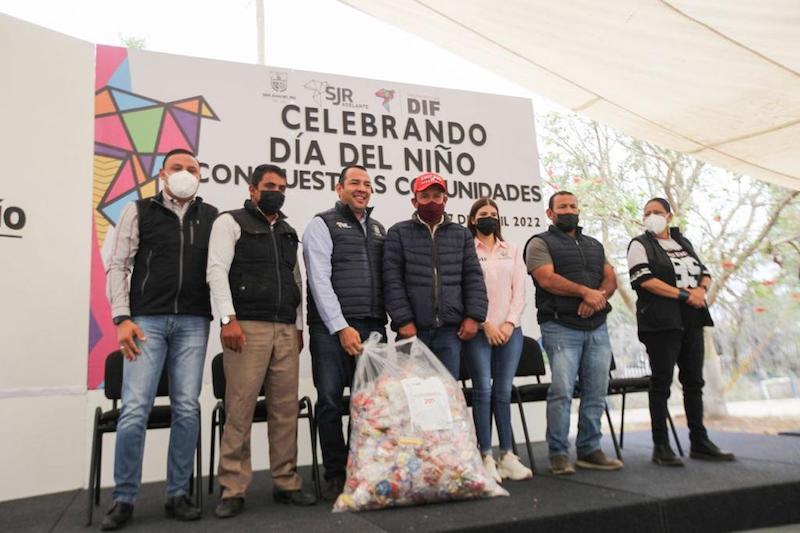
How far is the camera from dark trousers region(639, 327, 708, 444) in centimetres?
304

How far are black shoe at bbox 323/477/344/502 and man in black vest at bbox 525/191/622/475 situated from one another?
1.05 m

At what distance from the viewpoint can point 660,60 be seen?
3.84m

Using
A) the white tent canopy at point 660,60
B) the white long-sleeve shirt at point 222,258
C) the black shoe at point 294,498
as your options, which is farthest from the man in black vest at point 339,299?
the white tent canopy at point 660,60

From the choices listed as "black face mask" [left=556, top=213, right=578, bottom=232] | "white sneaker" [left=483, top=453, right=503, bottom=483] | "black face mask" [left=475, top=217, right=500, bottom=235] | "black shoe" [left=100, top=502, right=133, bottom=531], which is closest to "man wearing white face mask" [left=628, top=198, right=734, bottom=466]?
"black face mask" [left=556, top=213, right=578, bottom=232]

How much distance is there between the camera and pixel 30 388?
3.20m

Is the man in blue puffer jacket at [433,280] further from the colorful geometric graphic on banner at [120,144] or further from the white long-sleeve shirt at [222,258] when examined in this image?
the colorful geometric graphic on banner at [120,144]

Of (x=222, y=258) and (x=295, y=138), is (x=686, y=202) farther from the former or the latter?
(x=222, y=258)

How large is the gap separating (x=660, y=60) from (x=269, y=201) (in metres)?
2.82

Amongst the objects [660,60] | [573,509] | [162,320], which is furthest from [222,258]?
[660,60]

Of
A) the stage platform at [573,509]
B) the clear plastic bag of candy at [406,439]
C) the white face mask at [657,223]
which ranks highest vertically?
the white face mask at [657,223]

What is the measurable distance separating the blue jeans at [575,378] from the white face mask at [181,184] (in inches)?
71.5

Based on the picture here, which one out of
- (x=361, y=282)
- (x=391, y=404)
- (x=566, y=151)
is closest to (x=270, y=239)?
(x=361, y=282)

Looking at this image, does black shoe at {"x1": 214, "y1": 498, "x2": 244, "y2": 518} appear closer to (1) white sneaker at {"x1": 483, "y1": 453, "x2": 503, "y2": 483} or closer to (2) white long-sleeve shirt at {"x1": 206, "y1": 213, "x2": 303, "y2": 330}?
(2) white long-sleeve shirt at {"x1": 206, "y1": 213, "x2": 303, "y2": 330}

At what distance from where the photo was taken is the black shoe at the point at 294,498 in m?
2.39
